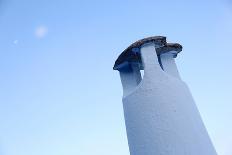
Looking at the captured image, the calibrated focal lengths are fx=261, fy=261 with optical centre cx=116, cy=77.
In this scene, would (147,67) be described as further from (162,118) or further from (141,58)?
(162,118)

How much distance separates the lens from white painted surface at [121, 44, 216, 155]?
5.40 metres

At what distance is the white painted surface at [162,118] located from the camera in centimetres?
540

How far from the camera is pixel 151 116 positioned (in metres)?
5.78

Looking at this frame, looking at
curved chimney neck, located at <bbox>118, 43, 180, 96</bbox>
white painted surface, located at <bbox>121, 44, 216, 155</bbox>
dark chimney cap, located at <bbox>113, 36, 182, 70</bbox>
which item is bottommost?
white painted surface, located at <bbox>121, 44, 216, 155</bbox>

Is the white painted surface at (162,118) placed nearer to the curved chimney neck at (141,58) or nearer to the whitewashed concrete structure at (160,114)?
the whitewashed concrete structure at (160,114)

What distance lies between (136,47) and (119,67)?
0.90m

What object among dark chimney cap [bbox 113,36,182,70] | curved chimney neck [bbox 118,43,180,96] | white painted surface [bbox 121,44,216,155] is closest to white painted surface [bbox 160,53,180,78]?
curved chimney neck [bbox 118,43,180,96]

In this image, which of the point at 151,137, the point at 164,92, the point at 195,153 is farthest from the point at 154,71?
the point at 195,153

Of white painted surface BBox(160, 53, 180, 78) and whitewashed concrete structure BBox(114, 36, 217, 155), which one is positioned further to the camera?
white painted surface BBox(160, 53, 180, 78)

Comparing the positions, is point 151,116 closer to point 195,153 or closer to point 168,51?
point 195,153

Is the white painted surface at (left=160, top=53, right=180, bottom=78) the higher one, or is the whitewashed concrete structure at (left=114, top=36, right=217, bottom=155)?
the white painted surface at (left=160, top=53, right=180, bottom=78)

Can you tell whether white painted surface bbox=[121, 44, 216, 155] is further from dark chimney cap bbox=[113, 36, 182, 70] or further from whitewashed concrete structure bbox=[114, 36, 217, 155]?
dark chimney cap bbox=[113, 36, 182, 70]

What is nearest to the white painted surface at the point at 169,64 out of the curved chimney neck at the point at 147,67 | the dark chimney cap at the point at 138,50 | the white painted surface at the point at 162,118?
the curved chimney neck at the point at 147,67

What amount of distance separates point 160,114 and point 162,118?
0.35 feet
